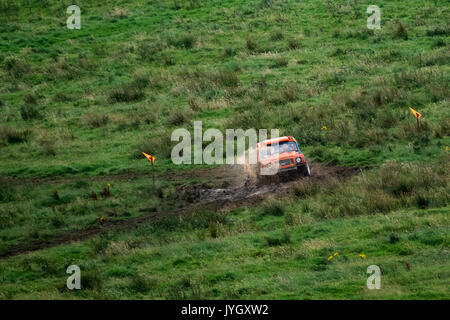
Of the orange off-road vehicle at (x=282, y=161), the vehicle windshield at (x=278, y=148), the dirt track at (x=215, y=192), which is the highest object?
the vehicle windshield at (x=278, y=148)

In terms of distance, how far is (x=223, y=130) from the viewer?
26297 mm

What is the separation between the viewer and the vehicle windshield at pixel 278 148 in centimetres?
2158

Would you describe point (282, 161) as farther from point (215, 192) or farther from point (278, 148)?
point (215, 192)

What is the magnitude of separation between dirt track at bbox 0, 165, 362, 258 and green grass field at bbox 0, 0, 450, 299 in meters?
0.17

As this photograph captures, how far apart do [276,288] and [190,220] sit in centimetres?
616

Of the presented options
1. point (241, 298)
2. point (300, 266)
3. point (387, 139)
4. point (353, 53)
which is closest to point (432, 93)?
point (387, 139)

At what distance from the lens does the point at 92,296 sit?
13.5 metres

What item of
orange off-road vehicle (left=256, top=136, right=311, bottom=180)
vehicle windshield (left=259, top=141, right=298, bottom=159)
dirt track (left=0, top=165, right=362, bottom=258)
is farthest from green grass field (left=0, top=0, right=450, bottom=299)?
vehicle windshield (left=259, top=141, right=298, bottom=159)

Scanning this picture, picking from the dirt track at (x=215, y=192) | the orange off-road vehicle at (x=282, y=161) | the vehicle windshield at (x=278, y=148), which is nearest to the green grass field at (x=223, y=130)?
the dirt track at (x=215, y=192)

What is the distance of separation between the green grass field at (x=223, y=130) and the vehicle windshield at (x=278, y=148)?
Answer: 132cm

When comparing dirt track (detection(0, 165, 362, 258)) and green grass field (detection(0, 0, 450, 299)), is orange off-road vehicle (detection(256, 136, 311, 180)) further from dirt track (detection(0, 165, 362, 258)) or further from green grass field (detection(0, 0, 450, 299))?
green grass field (detection(0, 0, 450, 299))

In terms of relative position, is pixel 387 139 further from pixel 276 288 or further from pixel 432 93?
pixel 276 288

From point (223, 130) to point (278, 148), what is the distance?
5.00 m

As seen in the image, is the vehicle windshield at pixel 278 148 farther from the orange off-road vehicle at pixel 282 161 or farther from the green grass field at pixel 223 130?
the green grass field at pixel 223 130
